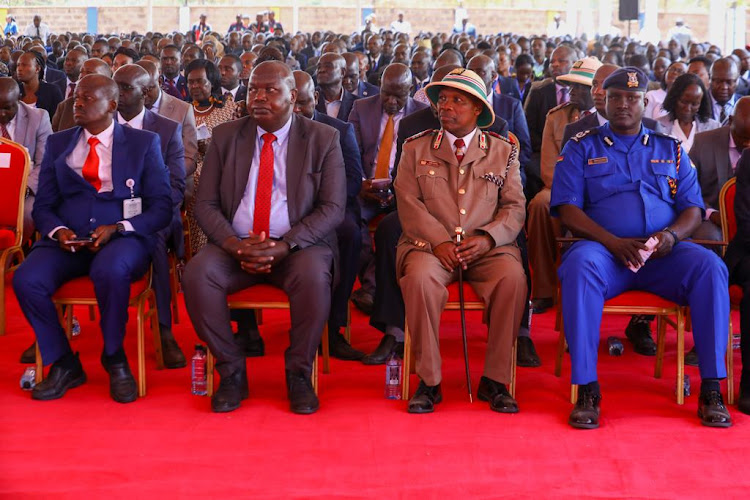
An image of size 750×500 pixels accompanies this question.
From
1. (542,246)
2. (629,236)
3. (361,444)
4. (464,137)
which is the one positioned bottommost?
(361,444)

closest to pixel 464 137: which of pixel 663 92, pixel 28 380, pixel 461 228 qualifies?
pixel 461 228

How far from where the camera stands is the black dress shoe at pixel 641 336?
5016 mm

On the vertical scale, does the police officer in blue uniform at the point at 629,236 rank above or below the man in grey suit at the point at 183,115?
below

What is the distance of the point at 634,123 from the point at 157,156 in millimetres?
2285

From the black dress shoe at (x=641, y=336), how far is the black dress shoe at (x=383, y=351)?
1.26 metres

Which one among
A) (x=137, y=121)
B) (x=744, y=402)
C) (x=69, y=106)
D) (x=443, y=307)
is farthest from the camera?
(x=69, y=106)

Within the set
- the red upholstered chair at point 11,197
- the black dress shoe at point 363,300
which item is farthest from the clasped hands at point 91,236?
the black dress shoe at point 363,300

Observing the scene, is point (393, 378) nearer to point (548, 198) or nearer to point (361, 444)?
point (361, 444)

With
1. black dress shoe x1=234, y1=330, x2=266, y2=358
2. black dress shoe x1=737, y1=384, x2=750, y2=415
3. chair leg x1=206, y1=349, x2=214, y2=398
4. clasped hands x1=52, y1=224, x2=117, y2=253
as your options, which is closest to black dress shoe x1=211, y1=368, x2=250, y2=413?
chair leg x1=206, y1=349, x2=214, y2=398

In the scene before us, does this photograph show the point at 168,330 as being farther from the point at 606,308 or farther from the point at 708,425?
the point at 708,425

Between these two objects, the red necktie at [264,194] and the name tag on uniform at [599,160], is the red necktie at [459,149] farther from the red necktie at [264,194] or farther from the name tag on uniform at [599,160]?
the red necktie at [264,194]

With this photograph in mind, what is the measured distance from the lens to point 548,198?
549cm

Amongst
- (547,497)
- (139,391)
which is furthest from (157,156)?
(547,497)

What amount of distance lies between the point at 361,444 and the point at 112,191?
179 centimetres
